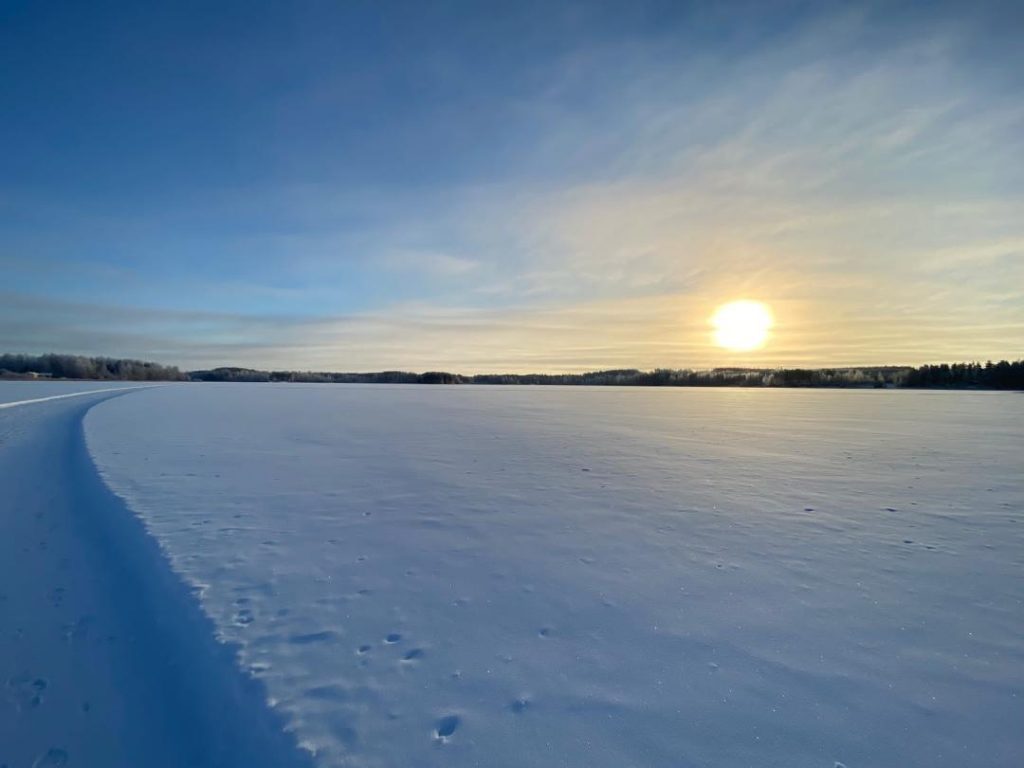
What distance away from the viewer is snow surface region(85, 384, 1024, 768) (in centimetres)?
221

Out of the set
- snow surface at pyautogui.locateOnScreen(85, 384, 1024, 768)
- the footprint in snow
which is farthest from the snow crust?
the footprint in snow

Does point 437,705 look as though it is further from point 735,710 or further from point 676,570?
point 676,570

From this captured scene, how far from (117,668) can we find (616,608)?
3186 millimetres

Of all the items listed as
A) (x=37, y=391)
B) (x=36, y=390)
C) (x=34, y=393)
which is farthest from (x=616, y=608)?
(x=36, y=390)

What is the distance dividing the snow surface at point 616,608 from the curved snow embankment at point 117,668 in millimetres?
166

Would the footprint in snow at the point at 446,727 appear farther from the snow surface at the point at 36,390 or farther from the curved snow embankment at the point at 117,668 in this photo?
the snow surface at the point at 36,390

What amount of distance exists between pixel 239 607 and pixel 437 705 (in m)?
1.86

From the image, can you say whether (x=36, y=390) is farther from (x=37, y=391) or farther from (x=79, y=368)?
(x=79, y=368)

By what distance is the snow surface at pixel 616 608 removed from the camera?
2.21m

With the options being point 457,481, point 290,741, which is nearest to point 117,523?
point 457,481

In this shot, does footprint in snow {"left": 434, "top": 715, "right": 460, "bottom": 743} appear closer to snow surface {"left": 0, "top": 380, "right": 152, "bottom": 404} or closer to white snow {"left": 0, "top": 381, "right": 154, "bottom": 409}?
white snow {"left": 0, "top": 381, "right": 154, "bottom": 409}

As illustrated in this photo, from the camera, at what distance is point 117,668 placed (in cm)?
279

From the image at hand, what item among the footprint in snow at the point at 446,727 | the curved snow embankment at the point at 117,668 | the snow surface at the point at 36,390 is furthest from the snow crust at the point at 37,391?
the footprint in snow at the point at 446,727

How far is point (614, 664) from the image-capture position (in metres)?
2.71
